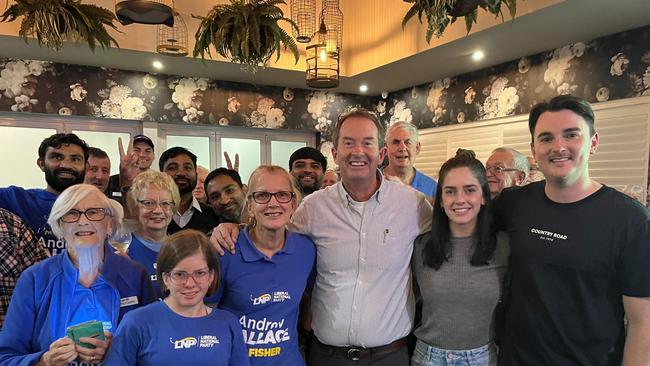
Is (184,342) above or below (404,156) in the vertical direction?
below

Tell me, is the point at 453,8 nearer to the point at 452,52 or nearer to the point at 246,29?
the point at 246,29

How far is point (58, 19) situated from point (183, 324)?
2096 millimetres

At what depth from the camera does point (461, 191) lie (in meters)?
1.83

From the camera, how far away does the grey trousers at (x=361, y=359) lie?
1.87m

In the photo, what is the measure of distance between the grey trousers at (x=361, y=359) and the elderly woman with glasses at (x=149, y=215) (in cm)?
81

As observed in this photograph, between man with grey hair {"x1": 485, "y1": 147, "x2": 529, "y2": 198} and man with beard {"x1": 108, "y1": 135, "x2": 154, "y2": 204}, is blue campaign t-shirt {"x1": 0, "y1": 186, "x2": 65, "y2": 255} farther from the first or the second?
man with grey hair {"x1": 485, "y1": 147, "x2": 529, "y2": 198}

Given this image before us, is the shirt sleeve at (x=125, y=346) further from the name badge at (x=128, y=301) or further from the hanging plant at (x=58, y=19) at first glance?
the hanging plant at (x=58, y=19)

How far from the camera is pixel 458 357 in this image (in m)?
1.78

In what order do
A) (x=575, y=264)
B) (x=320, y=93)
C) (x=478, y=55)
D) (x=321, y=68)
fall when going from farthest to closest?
(x=320, y=93) → (x=321, y=68) → (x=478, y=55) → (x=575, y=264)

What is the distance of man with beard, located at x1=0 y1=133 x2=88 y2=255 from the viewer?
228 centimetres

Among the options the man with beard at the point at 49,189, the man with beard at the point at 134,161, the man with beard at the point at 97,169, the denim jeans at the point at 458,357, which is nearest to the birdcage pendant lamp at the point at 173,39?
the man with beard at the point at 134,161

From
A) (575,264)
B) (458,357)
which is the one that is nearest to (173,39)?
(458,357)

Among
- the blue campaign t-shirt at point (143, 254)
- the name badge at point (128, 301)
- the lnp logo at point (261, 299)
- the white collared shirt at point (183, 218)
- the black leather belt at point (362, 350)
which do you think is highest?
the white collared shirt at point (183, 218)

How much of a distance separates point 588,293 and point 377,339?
77cm
